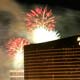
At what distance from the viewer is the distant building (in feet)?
167

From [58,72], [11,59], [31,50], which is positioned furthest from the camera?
[11,59]

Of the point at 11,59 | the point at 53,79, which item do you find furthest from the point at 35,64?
the point at 11,59

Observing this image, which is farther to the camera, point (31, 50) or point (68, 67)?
point (31, 50)

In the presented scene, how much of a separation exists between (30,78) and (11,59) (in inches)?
698

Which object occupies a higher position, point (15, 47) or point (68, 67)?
point (15, 47)

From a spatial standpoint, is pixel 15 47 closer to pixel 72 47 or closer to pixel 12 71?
pixel 72 47

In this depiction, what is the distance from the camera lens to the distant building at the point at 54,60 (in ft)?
167

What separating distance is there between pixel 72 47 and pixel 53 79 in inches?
313

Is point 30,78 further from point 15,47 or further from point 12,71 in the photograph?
point 12,71

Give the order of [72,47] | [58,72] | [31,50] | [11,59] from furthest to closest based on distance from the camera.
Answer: [11,59] < [31,50] < [58,72] < [72,47]

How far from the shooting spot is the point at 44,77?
5784 cm

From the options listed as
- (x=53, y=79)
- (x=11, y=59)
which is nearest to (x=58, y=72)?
(x=53, y=79)

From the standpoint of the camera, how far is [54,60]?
183 feet

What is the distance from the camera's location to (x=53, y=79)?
2183 inches
